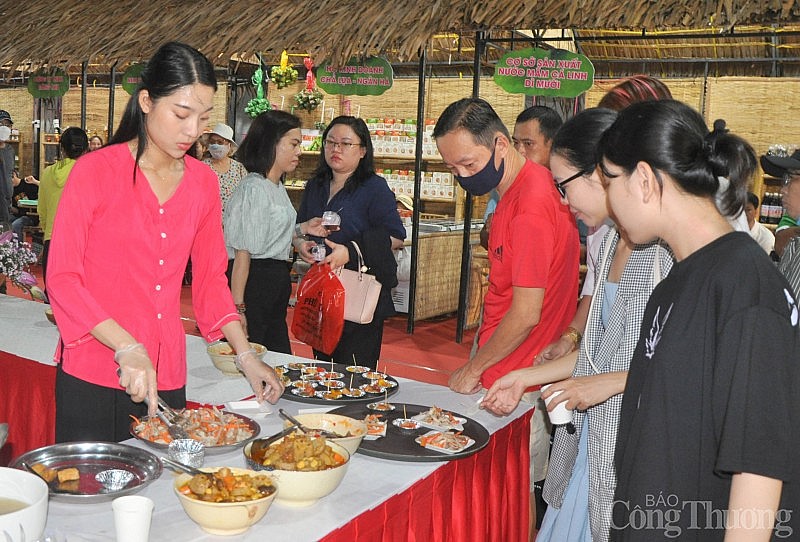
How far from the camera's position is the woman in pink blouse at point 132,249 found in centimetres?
187

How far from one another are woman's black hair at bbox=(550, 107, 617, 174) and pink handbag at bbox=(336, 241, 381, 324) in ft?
4.93

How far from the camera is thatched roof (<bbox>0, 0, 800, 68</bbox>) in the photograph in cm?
515

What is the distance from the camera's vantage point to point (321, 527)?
1541 mm

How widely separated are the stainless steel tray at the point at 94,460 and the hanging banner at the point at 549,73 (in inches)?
179

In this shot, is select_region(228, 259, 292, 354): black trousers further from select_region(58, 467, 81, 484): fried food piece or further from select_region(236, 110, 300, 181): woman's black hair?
select_region(58, 467, 81, 484): fried food piece

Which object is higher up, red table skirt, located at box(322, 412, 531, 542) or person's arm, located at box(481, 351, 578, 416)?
person's arm, located at box(481, 351, 578, 416)

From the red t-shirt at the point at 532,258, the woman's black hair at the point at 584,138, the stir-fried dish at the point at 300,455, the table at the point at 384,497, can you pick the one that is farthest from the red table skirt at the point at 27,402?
the woman's black hair at the point at 584,138

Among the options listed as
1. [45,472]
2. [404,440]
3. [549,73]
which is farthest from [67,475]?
[549,73]

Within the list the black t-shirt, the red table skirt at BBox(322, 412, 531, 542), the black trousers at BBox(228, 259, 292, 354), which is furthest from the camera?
the black trousers at BBox(228, 259, 292, 354)

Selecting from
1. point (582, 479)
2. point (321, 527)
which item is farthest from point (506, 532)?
point (321, 527)

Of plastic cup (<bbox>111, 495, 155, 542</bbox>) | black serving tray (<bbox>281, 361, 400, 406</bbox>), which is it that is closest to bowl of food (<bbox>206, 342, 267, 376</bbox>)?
black serving tray (<bbox>281, 361, 400, 406</bbox>)

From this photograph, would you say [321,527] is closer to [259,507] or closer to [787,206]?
[259,507]

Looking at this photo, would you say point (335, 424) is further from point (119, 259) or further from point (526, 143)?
point (526, 143)

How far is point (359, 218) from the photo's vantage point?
3658mm
